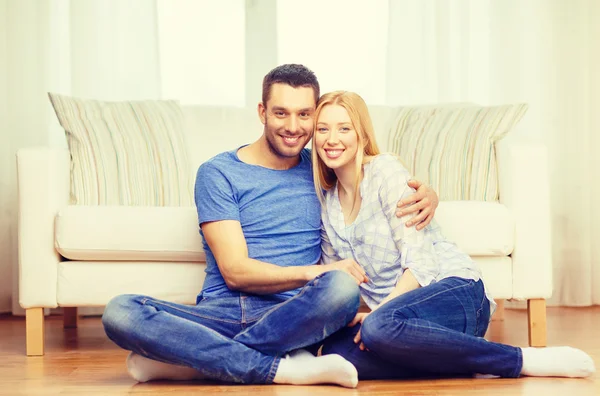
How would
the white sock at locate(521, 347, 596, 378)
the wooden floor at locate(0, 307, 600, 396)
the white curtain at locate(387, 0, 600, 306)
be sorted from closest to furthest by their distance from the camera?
the wooden floor at locate(0, 307, 600, 396)
the white sock at locate(521, 347, 596, 378)
the white curtain at locate(387, 0, 600, 306)

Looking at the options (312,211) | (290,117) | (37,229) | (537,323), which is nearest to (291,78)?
(290,117)

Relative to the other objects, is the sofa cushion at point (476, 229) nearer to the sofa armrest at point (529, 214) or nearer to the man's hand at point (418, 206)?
the sofa armrest at point (529, 214)

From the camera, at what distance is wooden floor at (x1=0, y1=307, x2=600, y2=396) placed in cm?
193

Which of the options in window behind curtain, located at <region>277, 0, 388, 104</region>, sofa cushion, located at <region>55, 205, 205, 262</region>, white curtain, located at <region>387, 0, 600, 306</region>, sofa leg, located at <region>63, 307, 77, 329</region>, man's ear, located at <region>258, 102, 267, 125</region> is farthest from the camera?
window behind curtain, located at <region>277, 0, 388, 104</region>

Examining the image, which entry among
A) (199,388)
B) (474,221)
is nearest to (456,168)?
(474,221)

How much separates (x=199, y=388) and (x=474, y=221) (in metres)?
1.05

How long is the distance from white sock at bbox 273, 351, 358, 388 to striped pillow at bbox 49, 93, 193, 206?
1153mm

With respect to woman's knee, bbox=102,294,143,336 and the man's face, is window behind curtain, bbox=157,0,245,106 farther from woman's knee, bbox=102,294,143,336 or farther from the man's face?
woman's knee, bbox=102,294,143,336

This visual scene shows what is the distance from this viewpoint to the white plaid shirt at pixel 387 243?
6.88 ft

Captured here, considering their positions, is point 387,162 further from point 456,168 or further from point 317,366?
point 456,168

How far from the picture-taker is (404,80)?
3971 mm

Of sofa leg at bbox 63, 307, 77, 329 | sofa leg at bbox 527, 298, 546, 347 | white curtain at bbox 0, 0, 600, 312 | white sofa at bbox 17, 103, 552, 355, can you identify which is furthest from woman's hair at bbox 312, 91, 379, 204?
white curtain at bbox 0, 0, 600, 312

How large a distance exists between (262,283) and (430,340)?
17.3 inches

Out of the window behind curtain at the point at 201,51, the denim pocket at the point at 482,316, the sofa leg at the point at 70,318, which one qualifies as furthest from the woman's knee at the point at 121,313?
the window behind curtain at the point at 201,51
